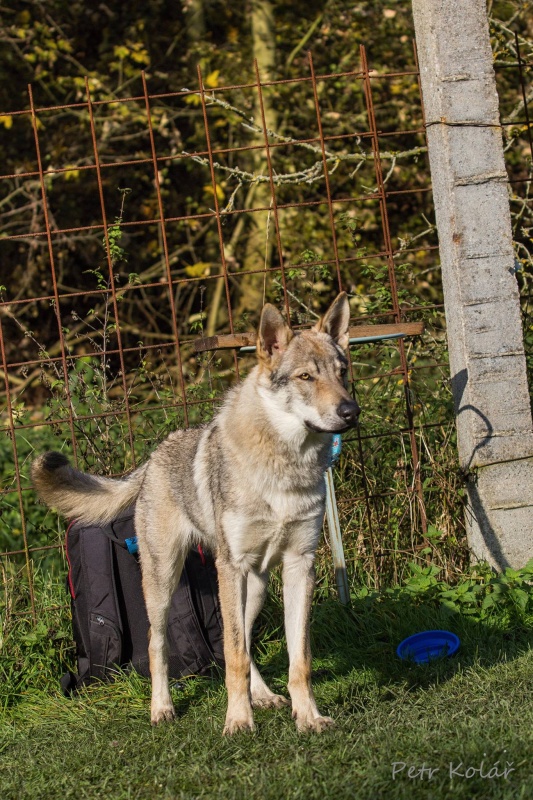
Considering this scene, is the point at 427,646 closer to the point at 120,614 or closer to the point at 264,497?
the point at 264,497

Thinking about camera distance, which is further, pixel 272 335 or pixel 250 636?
pixel 250 636

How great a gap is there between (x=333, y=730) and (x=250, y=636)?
94cm

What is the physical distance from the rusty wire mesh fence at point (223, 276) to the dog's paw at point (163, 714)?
1.26m

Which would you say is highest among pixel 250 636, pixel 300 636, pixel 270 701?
pixel 300 636

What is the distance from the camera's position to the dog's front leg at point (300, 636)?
4094mm

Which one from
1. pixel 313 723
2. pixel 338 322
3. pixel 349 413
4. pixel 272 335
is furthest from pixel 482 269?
pixel 313 723

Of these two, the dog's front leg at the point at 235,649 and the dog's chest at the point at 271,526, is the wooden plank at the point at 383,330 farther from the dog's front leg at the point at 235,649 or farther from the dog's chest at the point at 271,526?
the dog's front leg at the point at 235,649

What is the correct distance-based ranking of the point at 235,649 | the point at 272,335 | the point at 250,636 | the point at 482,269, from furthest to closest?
1. the point at 482,269
2. the point at 250,636
3. the point at 272,335
4. the point at 235,649

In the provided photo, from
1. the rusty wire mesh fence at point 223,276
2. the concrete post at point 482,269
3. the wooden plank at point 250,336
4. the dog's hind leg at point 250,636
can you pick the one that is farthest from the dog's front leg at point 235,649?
the concrete post at point 482,269

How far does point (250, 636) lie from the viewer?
4.77 meters

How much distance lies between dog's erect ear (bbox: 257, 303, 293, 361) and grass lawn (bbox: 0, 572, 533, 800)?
164 cm

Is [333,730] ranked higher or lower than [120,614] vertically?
lower

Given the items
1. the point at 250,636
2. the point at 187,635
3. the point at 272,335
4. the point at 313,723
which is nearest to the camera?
the point at 313,723

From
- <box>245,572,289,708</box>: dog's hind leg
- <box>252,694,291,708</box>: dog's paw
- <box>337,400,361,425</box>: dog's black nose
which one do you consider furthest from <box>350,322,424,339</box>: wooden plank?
<box>252,694,291,708</box>: dog's paw
